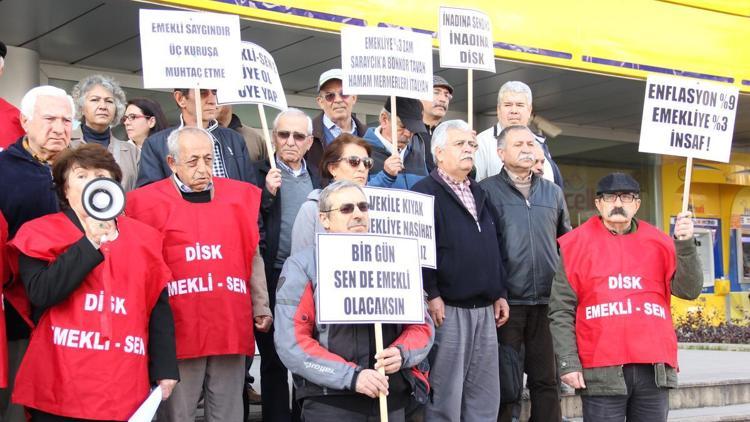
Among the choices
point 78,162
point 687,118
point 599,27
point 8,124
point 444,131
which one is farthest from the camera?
point 599,27

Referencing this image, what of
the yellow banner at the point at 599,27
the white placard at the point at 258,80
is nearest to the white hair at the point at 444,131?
the white placard at the point at 258,80

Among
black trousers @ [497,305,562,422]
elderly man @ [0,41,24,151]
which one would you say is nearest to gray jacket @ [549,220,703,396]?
black trousers @ [497,305,562,422]

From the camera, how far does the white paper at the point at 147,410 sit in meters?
3.66

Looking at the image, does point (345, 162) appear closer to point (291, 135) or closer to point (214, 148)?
point (291, 135)

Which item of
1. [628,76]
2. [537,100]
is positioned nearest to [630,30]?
[628,76]

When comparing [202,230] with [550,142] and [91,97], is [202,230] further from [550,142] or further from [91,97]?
[550,142]

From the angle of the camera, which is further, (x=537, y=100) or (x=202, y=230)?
(x=537, y=100)

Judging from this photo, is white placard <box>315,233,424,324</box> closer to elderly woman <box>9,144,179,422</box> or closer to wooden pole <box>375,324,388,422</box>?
wooden pole <box>375,324,388,422</box>

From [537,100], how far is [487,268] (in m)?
8.54

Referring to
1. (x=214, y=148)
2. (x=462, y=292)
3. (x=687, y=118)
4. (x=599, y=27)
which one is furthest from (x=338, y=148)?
(x=599, y=27)

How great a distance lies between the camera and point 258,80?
591cm

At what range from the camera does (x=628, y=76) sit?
11.6 metres

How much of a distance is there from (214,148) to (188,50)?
2.24ft

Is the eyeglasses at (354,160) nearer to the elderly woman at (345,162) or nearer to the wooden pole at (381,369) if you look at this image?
the elderly woman at (345,162)
